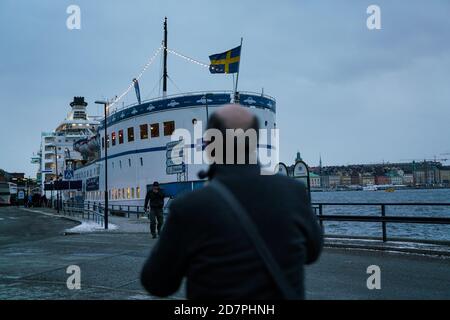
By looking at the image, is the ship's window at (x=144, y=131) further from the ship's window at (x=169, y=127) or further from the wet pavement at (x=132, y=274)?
the wet pavement at (x=132, y=274)

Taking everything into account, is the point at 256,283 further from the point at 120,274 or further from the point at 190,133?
the point at 190,133

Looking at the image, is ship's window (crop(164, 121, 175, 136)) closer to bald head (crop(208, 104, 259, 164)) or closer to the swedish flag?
the swedish flag

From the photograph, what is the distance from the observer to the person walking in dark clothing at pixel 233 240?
Result: 2.07 metres

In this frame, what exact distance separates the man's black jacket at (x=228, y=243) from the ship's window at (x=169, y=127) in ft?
99.1

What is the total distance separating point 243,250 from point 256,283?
16cm

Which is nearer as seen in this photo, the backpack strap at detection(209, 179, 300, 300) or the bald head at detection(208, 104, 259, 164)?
the backpack strap at detection(209, 179, 300, 300)

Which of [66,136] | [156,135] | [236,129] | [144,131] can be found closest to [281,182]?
[236,129]

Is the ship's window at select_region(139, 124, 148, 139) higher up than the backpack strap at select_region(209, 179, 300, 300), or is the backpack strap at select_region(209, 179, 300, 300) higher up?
the ship's window at select_region(139, 124, 148, 139)

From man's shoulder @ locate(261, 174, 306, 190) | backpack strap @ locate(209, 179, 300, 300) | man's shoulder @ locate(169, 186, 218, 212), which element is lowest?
backpack strap @ locate(209, 179, 300, 300)

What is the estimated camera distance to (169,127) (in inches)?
1276

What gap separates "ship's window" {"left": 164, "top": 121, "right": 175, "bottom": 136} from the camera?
32250mm

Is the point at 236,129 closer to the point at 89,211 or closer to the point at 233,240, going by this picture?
the point at 233,240

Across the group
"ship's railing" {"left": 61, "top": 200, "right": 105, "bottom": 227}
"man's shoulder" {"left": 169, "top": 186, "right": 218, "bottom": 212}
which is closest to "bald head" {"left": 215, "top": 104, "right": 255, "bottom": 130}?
"man's shoulder" {"left": 169, "top": 186, "right": 218, "bottom": 212}
